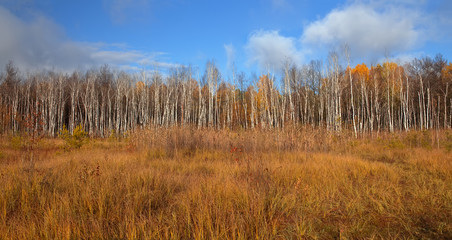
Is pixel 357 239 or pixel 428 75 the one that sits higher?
pixel 428 75

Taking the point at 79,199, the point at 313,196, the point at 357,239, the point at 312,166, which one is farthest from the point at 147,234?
the point at 312,166

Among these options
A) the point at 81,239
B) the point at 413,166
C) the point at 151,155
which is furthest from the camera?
the point at 151,155

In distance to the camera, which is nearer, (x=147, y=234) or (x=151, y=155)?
(x=147, y=234)

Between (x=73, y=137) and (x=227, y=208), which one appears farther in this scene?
(x=73, y=137)

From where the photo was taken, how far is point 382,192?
3.74 m

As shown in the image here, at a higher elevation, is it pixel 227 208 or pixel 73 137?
pixel 73 137

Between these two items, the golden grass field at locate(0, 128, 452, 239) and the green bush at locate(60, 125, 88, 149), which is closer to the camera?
the golden grass field at locate(0, 128, 452, 239)

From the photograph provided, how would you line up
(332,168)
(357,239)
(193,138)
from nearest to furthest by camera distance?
1. (357,239)
2. (332,168)
3. (193,138)

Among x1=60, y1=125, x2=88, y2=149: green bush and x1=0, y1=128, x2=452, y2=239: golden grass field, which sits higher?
x1=60, y1=125, x2=88, y2=149: green bush

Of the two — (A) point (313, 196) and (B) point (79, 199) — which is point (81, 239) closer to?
(B) point (79, 199)

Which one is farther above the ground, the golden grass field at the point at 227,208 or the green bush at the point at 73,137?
the green bush at the point at 73,137

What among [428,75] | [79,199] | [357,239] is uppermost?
[428,75]

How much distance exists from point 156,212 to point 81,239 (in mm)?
942

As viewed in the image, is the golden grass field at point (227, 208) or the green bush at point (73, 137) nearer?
the golden grass field at point (227, 208)
